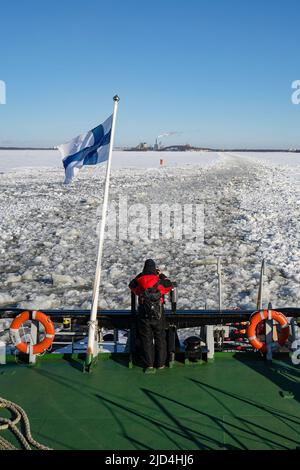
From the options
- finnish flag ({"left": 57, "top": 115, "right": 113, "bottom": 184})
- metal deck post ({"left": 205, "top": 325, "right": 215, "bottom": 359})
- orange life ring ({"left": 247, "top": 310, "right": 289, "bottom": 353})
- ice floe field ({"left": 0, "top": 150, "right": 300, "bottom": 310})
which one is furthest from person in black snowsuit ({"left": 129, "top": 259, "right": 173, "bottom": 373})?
ice floe field ({"left": 0, "top": 150, "right": 300, "bottom": 310})

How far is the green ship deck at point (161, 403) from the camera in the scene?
342 centimetres

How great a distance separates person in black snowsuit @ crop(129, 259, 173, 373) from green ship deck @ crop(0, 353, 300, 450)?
172 millimetres

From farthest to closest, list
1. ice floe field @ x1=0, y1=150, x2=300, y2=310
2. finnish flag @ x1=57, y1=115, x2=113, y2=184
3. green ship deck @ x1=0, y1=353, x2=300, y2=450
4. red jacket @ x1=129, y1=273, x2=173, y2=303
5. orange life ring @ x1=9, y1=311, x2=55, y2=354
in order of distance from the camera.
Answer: ice floe field @ x1=0, y1=150, x2=300, y2=310 → finnish flag @ x1=57, y1=115, x2=113, y2=184 → orange life ring @ x1=9, y1=311, x2=55, y2=354 → red jacket @ x1=129, y1=273, x2=173, y2=303 → green ship deck @ x1=0, y1=353, x2=300, y2=450

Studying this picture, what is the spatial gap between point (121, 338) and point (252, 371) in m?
2.57

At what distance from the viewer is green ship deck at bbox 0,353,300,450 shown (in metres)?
3.42

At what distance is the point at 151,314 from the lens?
175 inches

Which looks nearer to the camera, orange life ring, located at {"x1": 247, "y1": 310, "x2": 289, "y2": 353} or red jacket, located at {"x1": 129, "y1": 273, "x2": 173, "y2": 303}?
red jacket, located at {"x1": 129, "y1": 273, "x2": 173, "y2": 303}

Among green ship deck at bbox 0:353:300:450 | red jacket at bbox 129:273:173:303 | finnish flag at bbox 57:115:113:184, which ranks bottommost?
green ship deck at bbox 0:353:300:450

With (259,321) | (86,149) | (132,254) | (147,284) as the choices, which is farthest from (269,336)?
(132,254)

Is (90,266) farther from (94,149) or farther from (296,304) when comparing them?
(94,149)

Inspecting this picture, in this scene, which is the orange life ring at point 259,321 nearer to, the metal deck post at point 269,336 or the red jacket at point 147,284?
the metal deck post at point 269,336

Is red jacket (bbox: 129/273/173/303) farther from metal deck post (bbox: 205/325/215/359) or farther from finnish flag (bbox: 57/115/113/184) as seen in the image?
finnish flag (bbox: 57/115/113/184)

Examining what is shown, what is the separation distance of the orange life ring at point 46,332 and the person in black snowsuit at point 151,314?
99cm

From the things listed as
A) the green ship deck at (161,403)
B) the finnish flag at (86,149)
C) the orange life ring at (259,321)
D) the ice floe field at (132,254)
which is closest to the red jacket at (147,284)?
the green ship deck at (161,403)
